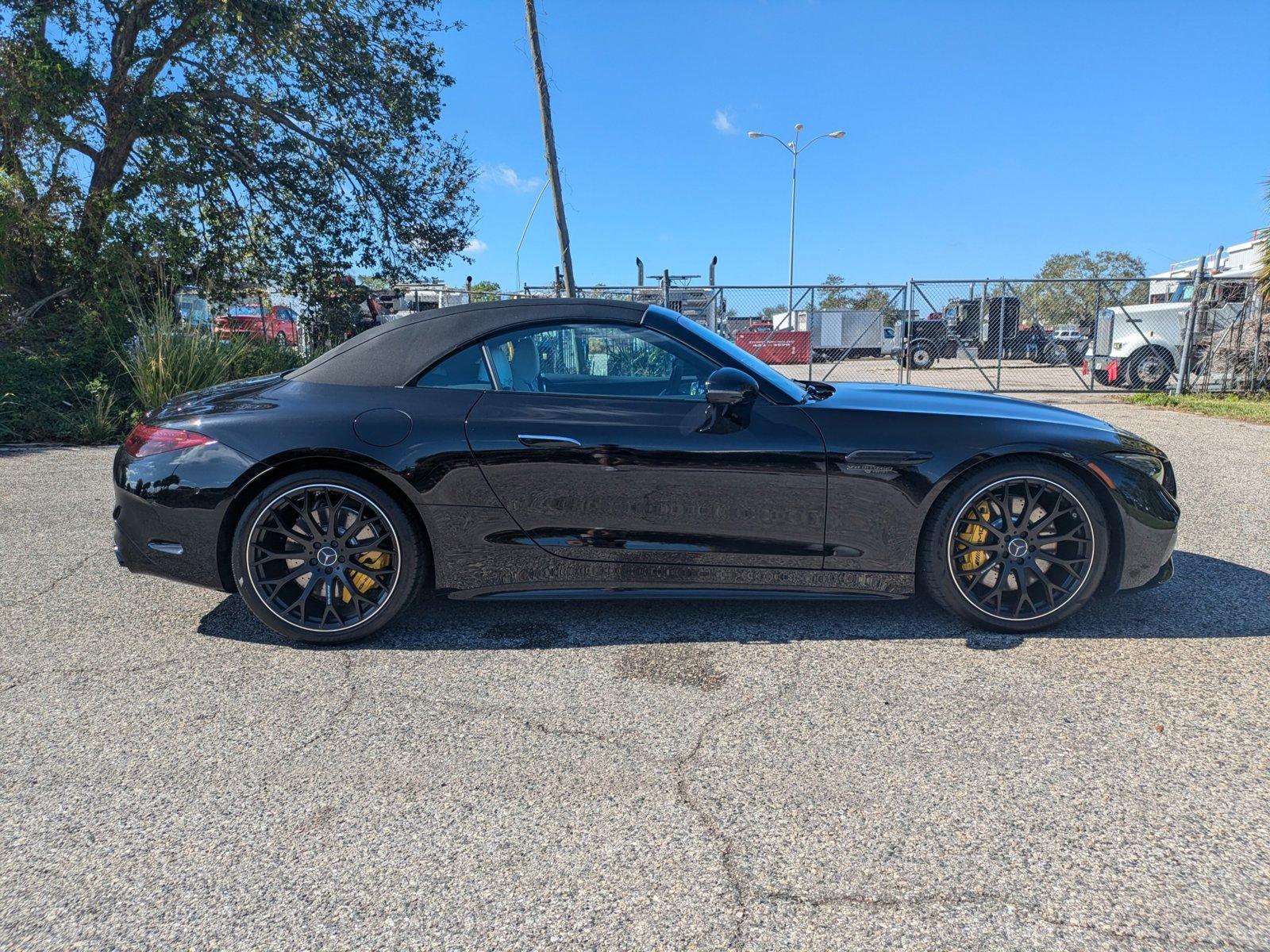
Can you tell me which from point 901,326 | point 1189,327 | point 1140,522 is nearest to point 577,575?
point 1140,522

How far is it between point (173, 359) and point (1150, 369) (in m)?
16.1

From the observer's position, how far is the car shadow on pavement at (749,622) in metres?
3.44

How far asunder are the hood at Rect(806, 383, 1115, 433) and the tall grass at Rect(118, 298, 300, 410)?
25.9 ft

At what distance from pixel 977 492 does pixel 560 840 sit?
2.21m

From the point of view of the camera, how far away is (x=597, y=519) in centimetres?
334

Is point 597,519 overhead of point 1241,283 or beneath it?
beneath

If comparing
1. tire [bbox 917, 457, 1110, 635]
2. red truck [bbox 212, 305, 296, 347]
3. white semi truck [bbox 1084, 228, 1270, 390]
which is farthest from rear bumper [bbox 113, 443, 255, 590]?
white semi truck [bbox 1084, 228, 1270, 390]

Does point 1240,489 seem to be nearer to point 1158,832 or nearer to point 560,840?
point 1158,832

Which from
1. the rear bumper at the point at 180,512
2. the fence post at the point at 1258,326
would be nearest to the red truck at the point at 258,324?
the rear bumper at the point at 180,512

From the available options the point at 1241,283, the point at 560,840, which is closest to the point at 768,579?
the point at 560,840

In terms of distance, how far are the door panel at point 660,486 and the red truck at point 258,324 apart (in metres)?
9.20

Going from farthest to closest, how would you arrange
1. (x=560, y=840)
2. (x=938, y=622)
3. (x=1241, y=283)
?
1. (x=1241, y=283)
2. (x=938, y=622)
3. (x=560, y=840)

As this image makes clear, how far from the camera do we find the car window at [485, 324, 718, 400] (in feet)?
11.4

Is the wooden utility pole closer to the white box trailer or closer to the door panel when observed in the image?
the white box trailer
